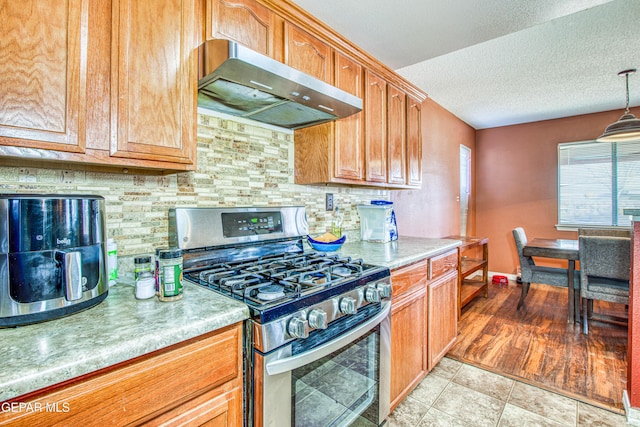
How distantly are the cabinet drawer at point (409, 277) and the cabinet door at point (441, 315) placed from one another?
A: 13 centimetres

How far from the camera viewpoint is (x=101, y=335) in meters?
0.72

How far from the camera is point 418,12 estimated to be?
165 cm

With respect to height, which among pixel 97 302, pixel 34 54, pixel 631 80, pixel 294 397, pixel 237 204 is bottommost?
pixel 294 397

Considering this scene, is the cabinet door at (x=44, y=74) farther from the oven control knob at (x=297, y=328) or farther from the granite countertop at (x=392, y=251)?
the granite countertop at (x=392, y=251)

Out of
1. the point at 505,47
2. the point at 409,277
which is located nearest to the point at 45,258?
the point at 409,277

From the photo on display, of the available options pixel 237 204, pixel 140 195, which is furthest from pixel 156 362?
pixel 237 204

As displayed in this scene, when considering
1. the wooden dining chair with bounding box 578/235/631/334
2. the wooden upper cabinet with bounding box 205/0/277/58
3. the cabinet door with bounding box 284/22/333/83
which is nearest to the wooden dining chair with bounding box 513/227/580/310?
the wooden dining chair with bounding box 578/235/631/334

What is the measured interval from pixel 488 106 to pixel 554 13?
98.0 inches

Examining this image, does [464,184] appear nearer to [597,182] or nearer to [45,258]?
[597,182]

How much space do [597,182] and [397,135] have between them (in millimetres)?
3699

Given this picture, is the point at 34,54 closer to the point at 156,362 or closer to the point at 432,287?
the point at 156,362

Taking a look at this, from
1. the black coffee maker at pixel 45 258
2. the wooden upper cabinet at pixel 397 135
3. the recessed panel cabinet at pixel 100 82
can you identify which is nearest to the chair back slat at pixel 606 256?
the wooden upper cabinet at pixel 397 135

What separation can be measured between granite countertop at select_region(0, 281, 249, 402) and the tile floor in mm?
1378

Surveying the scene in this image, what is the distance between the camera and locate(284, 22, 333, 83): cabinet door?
157 cm
